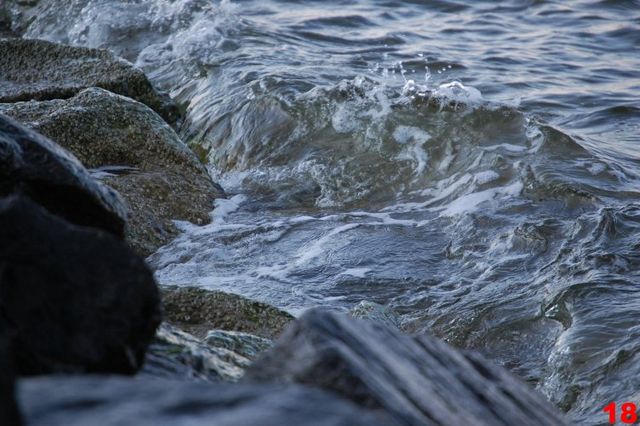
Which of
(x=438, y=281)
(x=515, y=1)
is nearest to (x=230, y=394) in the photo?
(x=438, y=281)

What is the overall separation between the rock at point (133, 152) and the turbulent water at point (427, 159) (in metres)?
0.19

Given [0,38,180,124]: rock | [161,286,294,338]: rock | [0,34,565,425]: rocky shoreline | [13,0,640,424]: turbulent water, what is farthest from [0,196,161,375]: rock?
[0,38,180,124]: rock

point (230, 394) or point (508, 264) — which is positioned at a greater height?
point (230, 394)

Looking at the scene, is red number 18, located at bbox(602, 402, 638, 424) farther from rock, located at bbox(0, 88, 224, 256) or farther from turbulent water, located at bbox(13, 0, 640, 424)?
rock, located at bbox(0, 88, 224, 256)

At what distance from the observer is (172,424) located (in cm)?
152

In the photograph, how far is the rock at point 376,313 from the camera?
186 inches

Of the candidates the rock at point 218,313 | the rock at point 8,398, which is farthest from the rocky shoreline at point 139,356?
the rock at point 218,313

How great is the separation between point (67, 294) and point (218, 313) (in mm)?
2255

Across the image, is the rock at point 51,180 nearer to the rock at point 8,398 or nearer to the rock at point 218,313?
the rock at point 218,313

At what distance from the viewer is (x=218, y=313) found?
430 cm

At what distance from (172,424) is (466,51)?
913cm

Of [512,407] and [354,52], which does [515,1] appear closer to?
[354,52]

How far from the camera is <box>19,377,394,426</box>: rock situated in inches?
59.8

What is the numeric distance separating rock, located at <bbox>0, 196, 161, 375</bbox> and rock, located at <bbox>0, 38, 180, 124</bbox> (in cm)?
518
